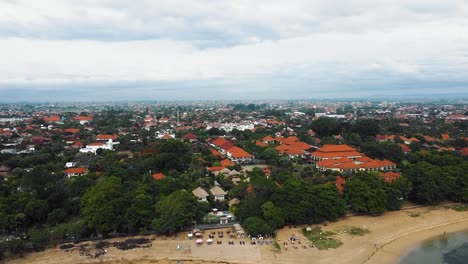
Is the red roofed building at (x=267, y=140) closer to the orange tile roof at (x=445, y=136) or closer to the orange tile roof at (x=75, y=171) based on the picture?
the orange tile roof at (x=445, y=136)

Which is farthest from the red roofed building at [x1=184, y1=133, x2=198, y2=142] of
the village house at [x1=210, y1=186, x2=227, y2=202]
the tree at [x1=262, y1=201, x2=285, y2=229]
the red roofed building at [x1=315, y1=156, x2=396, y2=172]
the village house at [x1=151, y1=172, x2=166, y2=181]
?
the tree at [x1=262, y1=201, x2=285, y2=229]

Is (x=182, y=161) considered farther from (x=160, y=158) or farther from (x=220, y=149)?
(x=220, y=149)

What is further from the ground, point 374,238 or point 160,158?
point 160,158

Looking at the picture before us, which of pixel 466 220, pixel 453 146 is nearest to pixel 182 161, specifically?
pixel 466 220

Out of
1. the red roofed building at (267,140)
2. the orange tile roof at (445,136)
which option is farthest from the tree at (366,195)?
the orange tile roof at (445,136)

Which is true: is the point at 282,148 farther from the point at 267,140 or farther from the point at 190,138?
the point at 190,138

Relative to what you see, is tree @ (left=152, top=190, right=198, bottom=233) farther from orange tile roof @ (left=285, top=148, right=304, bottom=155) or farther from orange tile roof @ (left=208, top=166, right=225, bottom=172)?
orange tile roof @ (left=285, top=148, right=304, bottom=155)
